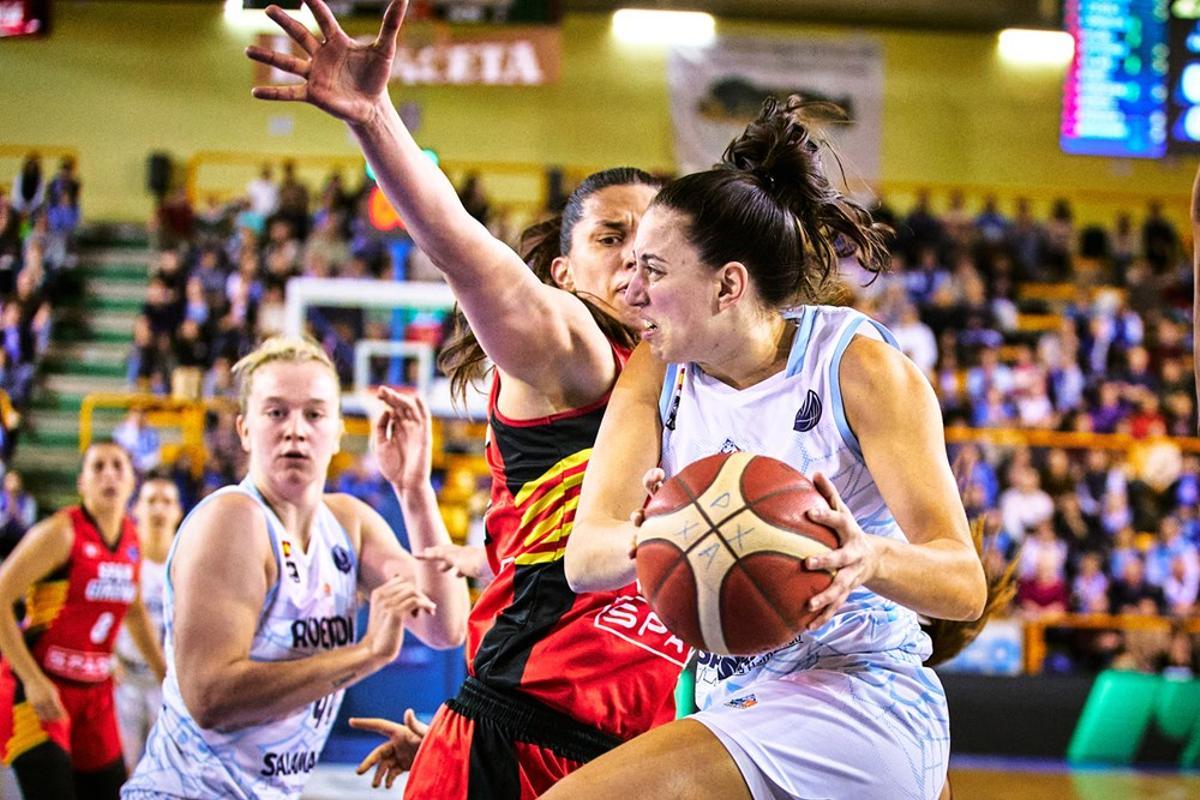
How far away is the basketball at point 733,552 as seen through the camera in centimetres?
213

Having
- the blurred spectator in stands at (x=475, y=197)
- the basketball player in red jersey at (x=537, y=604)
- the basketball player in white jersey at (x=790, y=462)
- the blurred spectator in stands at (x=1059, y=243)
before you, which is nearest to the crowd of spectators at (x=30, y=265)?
the blurred spectator in stands at (x=475, y=197)

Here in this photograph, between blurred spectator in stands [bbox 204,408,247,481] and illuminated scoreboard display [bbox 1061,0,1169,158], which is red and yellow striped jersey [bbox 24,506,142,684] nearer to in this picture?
blurred spectator in stands [bbox 204,408,247,481]

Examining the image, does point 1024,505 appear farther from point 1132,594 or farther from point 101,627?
point 101,627

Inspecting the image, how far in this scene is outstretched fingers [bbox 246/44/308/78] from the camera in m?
2.38

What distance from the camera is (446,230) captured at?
2.64 m

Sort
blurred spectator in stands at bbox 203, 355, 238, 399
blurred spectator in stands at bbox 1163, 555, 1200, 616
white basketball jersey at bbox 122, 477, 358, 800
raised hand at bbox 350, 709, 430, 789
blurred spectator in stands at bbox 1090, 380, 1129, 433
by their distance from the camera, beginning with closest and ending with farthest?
raised hand at bbox 350, 709, 430, 789, white basketball jersey at bbox 122, 477, 358, 800, blurred spectator in stands at bbox 1163, 555, 1200, 616, blurred spectator in stands at bbox 203, 355, 238, 399, blurred spectator in stands at bbox 1090, 380, 1129, 433

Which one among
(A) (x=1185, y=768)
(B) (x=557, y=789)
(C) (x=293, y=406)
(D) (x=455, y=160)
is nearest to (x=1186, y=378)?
(A) (x=1185, y=768)

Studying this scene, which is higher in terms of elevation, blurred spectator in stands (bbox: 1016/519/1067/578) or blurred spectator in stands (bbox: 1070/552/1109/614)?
blurred spectator in stands (bbox: 1016/519/1067/578)

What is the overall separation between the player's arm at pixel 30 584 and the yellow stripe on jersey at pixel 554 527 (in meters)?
3.50

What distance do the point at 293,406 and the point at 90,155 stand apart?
627 inches

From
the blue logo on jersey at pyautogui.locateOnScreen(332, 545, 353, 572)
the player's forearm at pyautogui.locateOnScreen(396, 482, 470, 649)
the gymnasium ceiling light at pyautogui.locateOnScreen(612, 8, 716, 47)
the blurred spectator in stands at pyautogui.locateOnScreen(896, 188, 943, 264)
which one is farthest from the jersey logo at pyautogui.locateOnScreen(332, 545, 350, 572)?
the gymnasium ceiling light at pyautogui.locateOnScreen(612, 8, 716, 47)

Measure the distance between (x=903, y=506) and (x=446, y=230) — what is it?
98 cm

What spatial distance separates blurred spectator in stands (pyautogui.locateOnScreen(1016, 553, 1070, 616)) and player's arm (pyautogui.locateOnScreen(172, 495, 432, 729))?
954 centimetres

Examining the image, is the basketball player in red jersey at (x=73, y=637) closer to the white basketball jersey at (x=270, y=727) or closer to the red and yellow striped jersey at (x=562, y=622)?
the white basketball jersey at (x=270, y=727)
